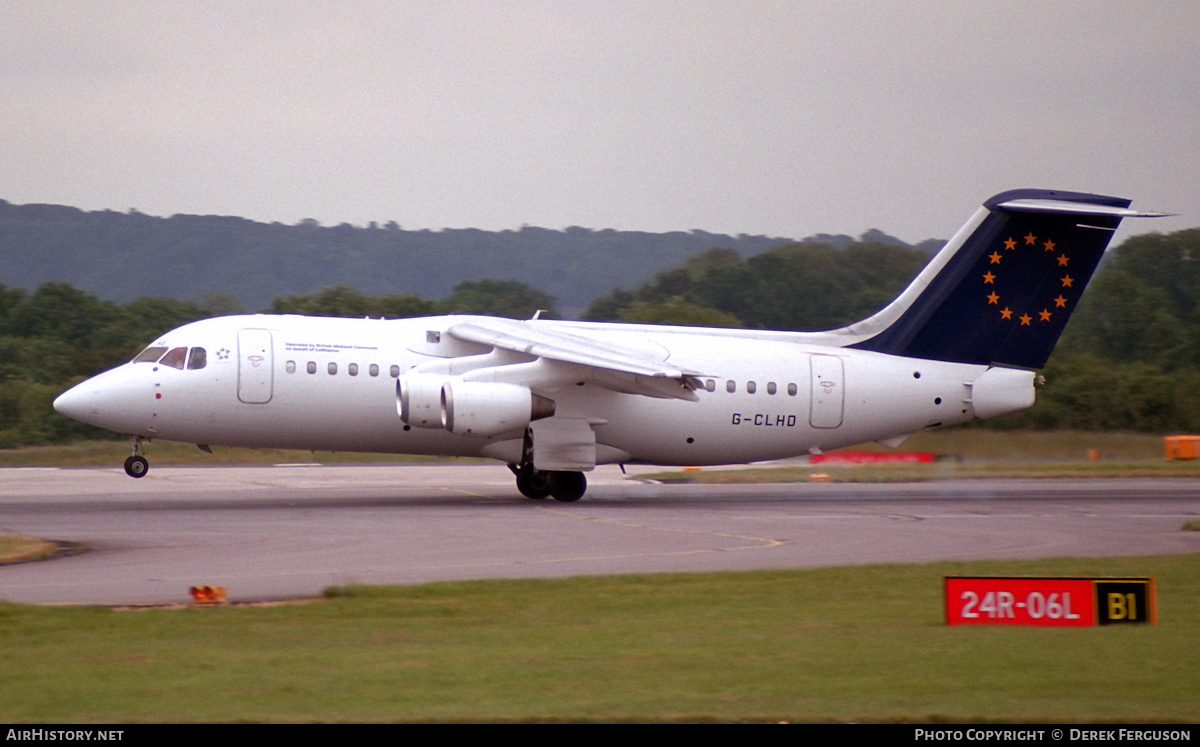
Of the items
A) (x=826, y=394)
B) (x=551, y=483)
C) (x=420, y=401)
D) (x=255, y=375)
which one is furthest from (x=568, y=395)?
(x=255, y=375)

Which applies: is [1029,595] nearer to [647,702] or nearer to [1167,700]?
[1167,700]

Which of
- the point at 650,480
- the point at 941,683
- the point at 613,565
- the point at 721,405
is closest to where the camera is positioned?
the point at 941,683

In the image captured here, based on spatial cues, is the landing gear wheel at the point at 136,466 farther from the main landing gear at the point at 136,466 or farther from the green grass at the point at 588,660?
the green grass at the point at 588,660

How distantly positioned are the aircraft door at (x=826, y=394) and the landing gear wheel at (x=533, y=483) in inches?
228

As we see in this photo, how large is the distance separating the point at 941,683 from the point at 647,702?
2.21 m

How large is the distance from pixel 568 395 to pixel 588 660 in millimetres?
15052

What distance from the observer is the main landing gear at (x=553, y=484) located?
25484 mm

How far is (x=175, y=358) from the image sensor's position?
79.6 feet

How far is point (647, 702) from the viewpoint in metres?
8.62

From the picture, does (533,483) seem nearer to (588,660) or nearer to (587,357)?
(587,357)

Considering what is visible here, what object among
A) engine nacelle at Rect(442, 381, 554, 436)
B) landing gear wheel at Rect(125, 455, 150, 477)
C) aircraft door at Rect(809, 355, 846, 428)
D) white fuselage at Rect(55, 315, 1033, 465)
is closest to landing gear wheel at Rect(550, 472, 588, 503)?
white fuselage at Rect(55, 315, 1033, 465)

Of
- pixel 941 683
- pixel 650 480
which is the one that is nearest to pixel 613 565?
pixel 941 683

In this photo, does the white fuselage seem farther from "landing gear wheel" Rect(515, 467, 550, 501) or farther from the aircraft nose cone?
"landing gear wheel" Rect(515, 467, 550, 501)

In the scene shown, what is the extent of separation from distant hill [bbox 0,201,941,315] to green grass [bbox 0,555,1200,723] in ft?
481
